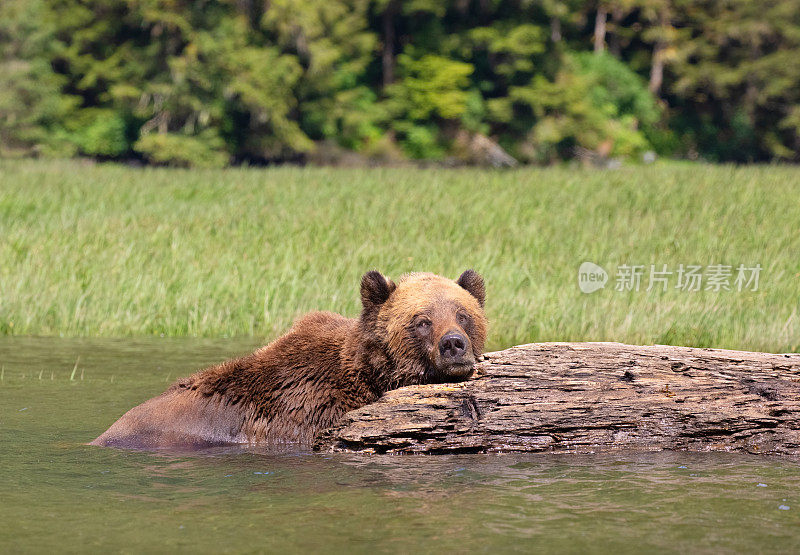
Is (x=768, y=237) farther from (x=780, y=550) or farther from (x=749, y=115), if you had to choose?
(x=749, y=115)

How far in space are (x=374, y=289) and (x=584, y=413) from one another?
1.63m

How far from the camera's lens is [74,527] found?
5250 millimetres

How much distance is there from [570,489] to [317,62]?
1803 inches

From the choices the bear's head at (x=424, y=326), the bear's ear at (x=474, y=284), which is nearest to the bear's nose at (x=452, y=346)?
the bear's head at (x=424, y=326)

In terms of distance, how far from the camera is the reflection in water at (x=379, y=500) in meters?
5.03

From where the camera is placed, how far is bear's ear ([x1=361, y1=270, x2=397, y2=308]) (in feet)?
23.5

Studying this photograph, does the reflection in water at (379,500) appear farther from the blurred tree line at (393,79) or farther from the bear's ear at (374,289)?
the blurred tree line at (393,79)

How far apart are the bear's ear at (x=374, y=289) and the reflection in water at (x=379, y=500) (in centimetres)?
109

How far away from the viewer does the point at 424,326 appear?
6832mm

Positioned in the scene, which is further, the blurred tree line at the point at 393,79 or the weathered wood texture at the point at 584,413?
the blurred tree line at the point at 393,79
